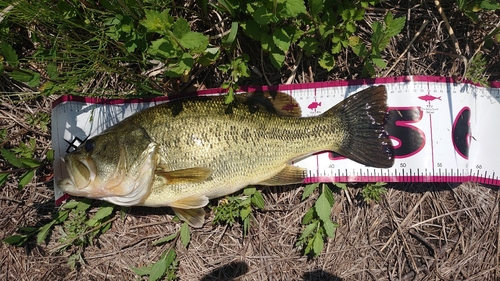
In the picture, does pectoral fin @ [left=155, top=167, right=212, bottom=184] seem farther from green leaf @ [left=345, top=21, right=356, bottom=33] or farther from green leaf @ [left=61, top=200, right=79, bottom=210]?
green leaf @ [left=345, top=21, right=356, bottom=33]

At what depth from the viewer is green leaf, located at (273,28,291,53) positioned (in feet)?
9.12

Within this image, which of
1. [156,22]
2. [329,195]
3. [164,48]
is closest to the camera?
[156,22]

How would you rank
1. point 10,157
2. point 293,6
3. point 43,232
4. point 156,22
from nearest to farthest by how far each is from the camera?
point 293,6 → point 156,22 → point 10,157 → point 43,232

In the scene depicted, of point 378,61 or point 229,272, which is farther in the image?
point 229,272

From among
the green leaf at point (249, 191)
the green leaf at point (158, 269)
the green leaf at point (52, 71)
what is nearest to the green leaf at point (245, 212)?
the green leaf at point (249, 191)

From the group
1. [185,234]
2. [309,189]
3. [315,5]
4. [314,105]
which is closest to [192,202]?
[185,234]

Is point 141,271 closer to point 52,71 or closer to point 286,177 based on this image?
point 286,177

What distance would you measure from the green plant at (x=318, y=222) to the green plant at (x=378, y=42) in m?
1.21

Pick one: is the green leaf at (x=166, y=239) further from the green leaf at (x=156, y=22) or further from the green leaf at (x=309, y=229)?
the green leaf at (x=156, y=22)

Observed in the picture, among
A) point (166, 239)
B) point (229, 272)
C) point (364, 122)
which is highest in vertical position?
point (364, 122)

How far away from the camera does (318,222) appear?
3.28m

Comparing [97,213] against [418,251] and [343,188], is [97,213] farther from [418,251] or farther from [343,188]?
[418,251]

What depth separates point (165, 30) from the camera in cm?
246

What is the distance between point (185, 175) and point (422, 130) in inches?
87.1
